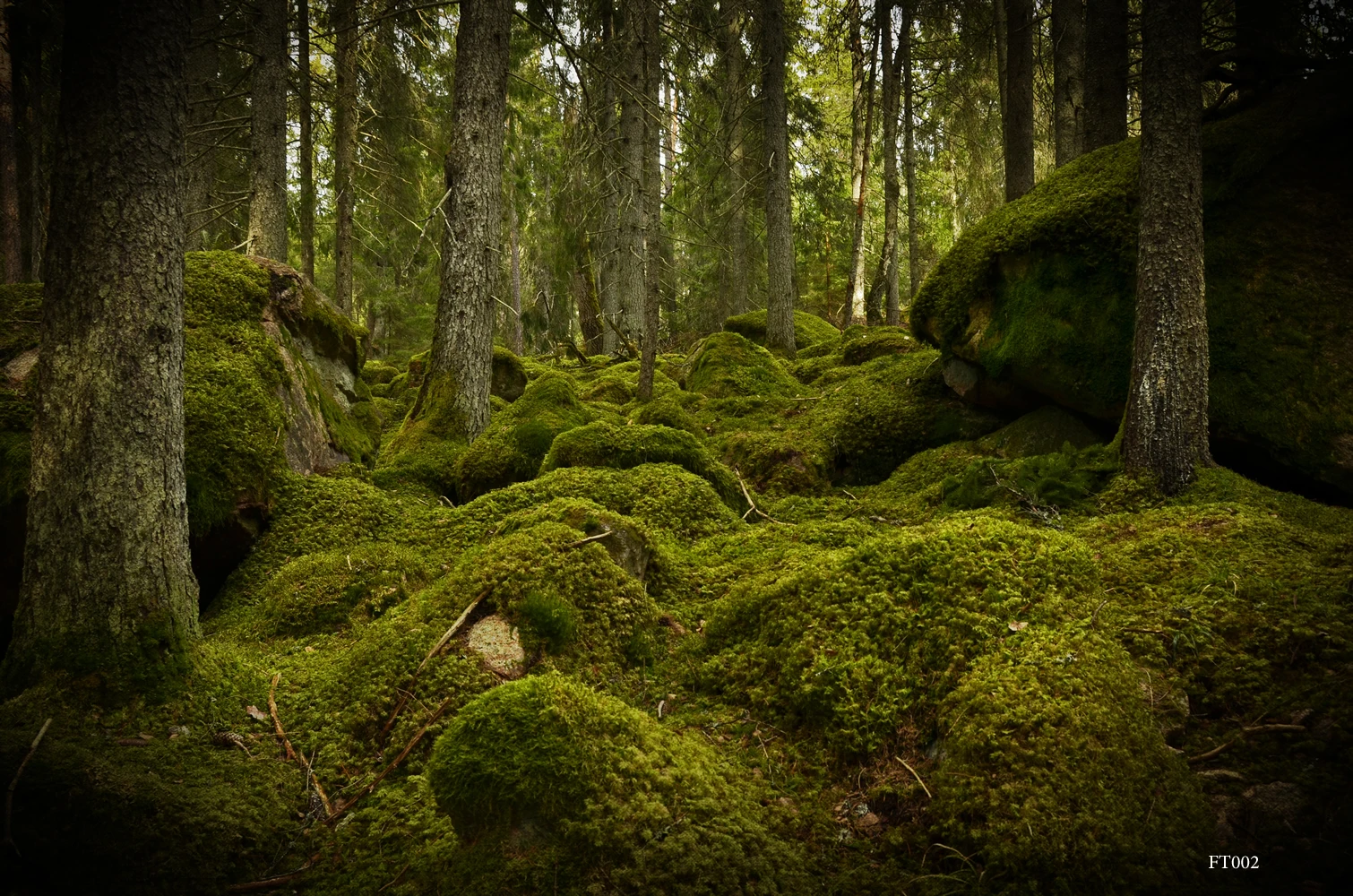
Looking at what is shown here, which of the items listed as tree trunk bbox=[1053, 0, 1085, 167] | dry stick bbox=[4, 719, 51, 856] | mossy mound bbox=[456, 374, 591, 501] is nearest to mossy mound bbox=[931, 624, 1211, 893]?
dry stick bbox=[4, 719, 51, 856]

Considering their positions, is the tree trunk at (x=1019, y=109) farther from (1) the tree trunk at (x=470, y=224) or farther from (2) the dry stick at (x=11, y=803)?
(2) the dry stick at (x=11, y=803)

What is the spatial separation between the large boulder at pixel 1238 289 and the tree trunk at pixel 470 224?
532cm

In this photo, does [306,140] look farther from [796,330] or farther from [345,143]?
[796,330]

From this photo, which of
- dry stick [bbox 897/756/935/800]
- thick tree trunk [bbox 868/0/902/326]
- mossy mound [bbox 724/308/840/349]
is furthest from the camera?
mossy mound [bbox 724/308/840/349]

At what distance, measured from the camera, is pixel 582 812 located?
7.85ft

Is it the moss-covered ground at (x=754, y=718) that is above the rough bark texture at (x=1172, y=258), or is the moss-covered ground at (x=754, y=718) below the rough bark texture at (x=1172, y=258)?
below

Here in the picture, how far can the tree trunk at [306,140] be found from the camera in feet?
38.2

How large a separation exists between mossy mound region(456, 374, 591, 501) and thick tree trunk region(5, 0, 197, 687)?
3426mm

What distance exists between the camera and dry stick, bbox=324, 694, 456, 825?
9.41 ft

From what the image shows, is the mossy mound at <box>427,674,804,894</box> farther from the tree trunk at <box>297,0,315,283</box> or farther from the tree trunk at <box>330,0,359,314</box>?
the tree trunk at <box>330,0,359,314</box>

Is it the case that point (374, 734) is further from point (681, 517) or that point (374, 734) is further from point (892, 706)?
point (681, 517)

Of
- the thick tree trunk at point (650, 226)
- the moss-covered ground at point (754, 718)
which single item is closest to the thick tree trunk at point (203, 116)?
the thick tree trunk at point (650, 226)

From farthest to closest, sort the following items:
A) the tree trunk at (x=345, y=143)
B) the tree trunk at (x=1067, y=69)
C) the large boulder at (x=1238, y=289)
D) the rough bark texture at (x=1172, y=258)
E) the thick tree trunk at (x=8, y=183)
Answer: the tree trunk at (x=345, y=143), the tree trunk at (x=1067, y=69), the thick tree trunk at (x=8, y=183), the large boulder at (x=1238, y=289), the rough bark texture at (x=1172, y=258)

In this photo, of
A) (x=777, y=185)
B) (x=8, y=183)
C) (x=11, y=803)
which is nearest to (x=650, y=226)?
(x=777, y=185)
